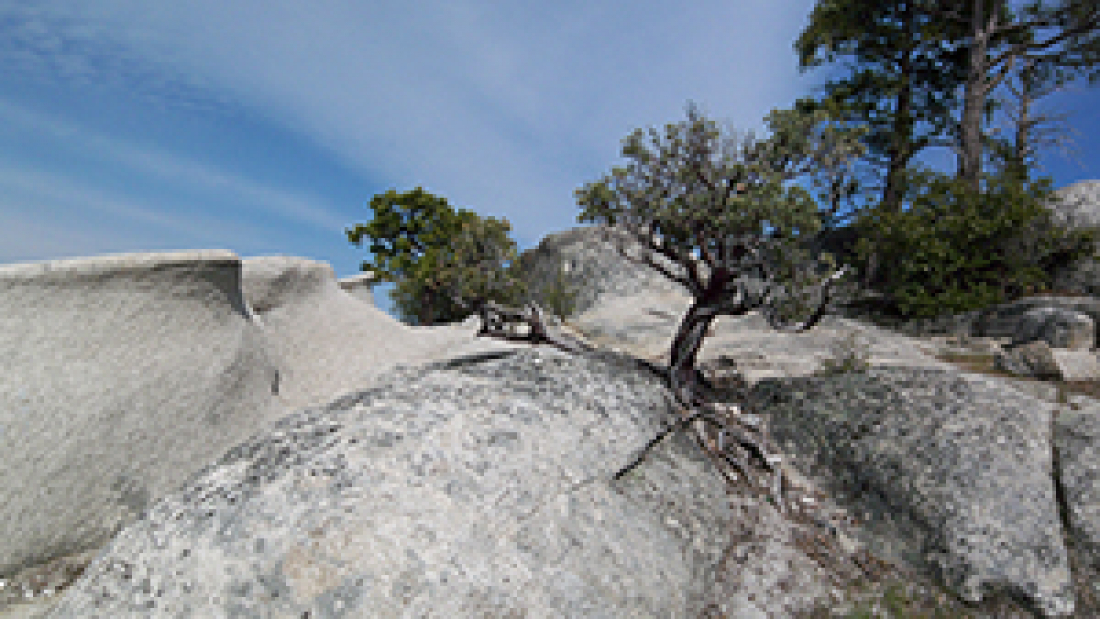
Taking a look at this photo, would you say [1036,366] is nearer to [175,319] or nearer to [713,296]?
[713,296]

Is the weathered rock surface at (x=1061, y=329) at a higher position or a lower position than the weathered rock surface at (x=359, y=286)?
lower

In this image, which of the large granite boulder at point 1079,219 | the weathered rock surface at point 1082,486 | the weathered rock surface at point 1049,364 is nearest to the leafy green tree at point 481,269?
the weathered rock surface at point 1082,486

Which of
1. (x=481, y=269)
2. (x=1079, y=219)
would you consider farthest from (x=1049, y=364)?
(x=1079, y=219)

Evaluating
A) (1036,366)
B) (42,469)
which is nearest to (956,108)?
(1036,366)

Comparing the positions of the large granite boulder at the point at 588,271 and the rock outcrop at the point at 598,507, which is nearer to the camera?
the rock outcrop at the point at 598,507

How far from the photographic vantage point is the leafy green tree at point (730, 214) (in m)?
7.37

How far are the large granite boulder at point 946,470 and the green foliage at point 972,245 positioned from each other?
1236 cm

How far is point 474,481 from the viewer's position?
4426mm

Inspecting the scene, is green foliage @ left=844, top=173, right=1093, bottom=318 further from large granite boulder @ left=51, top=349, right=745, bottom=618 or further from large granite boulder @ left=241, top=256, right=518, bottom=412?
large granite boulder @ left=51, top=349, right=745, bottom=618

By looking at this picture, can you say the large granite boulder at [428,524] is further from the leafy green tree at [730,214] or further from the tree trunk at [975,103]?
the tree trunk at [975,103]

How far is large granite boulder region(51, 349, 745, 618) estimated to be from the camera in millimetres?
3668

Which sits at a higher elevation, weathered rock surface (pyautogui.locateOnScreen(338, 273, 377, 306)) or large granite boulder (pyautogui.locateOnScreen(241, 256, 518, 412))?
weathered rock surface (pyautogui.locateOnScreen(338, 273, 377, 306))

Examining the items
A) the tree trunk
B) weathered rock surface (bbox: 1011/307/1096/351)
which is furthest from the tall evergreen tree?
weathered rock surface (bbox: 1011/307/1096/351)

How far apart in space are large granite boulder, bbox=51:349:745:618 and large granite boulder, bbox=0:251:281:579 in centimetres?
141
